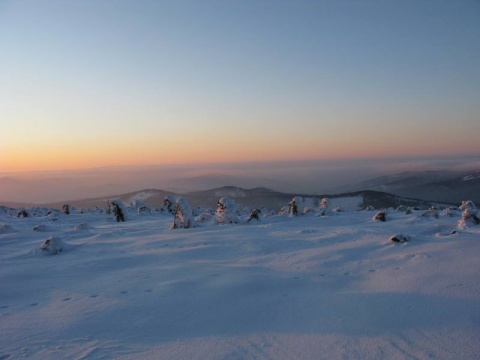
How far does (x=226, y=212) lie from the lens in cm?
1450

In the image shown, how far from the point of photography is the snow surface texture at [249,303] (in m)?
3.49

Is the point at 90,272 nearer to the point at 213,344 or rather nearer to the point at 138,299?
the point at 138,299

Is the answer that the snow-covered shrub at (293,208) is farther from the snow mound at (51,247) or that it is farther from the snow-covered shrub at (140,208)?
the snow mound at (51,247)

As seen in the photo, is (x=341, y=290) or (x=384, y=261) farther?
(x=384, y=261)

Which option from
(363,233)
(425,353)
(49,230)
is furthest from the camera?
(49,230)

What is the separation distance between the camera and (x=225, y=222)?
14.4 meters

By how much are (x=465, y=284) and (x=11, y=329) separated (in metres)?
6.12

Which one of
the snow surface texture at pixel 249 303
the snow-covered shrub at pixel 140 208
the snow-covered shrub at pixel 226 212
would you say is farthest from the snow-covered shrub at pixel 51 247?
the snow-covered shrub at pixel 140 208

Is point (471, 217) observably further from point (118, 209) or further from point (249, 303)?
point (118, 209)

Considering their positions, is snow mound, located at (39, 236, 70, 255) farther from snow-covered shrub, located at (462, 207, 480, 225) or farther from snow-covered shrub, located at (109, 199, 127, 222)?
snow-covered shrub, located at (462, 207, 480, 225)

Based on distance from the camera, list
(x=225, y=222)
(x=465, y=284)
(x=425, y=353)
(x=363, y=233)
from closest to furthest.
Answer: (x=425, y=353), (x=465, y=284), (x=363, y=233), (x=225, y=222)

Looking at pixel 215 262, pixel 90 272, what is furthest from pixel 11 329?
pixel 215 262

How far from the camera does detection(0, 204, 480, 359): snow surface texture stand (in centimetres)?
349

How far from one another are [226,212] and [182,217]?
7.11 ft
